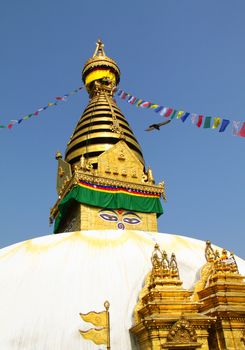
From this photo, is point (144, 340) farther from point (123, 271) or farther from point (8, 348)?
point (8, 348)

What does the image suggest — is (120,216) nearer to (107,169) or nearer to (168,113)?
(107,169)

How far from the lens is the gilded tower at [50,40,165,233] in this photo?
68.7 feet

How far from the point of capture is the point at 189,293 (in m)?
9.97

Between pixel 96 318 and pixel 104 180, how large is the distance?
12.9 meters

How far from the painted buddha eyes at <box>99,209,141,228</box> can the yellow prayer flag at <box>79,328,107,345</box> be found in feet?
39.2

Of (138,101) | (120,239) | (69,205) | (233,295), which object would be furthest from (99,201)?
(233,295)

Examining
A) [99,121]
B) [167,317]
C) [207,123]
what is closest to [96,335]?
[167,317]

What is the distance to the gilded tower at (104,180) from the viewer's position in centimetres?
2095

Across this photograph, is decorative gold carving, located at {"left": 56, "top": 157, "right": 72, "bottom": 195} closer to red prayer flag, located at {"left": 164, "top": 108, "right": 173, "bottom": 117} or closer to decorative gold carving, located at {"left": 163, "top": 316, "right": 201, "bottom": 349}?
red prayer flag, located at {"left": 164, "top": 108, "right": 173, "bottom": 117}

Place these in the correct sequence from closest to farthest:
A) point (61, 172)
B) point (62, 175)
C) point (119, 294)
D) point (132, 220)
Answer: point (119, 294) → point (132, 220) → point (62, 175) → point (61, 172)

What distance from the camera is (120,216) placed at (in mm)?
21281

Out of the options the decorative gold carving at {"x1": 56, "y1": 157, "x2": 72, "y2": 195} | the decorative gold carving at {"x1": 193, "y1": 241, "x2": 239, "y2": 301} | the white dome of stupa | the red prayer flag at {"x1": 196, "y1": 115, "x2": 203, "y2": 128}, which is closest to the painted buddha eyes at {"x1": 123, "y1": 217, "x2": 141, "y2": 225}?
the decorative gold carving at {"x1": 56, "y1": 157, "x2": 72, "y2": 195}

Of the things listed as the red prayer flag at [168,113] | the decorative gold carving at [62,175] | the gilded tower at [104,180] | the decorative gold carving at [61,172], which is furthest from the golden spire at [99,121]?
the red prayer flag at [168,113]

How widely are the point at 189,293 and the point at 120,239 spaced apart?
304cm
